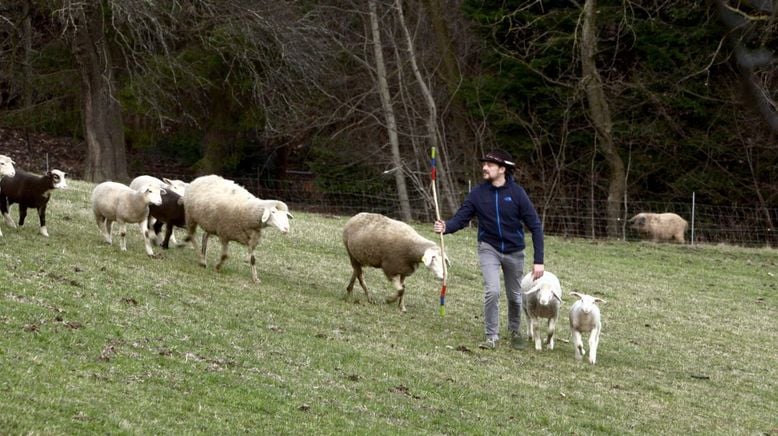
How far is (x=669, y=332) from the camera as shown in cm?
1723

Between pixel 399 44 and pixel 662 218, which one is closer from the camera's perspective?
pixel 662 218

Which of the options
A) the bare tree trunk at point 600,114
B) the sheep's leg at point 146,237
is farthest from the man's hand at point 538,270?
the bare tree trunk at point 600,114

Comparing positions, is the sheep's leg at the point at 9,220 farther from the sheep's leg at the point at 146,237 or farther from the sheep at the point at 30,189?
the sheep's leg at the point at 146,237

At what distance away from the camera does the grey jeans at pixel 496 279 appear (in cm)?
1320

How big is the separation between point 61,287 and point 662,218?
2250 centimetres

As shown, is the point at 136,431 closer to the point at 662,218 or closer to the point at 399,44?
the point at 662,218

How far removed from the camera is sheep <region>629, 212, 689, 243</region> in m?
31.4

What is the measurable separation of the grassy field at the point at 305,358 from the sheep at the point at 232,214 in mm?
538

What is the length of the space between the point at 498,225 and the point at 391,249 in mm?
2274

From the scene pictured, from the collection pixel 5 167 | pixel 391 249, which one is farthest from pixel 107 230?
pixel 391 249

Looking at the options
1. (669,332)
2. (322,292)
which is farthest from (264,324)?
(669,332)

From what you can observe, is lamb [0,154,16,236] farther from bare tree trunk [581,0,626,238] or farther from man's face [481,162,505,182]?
bare tree trunk [581,0,626,238]

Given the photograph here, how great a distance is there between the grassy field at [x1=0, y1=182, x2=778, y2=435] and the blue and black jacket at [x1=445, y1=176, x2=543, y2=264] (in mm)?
1311

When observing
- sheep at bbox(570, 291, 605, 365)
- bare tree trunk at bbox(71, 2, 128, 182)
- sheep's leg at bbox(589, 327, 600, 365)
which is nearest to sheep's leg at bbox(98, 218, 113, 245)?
sheep at bbox(570, 291, 605, 365)
